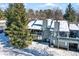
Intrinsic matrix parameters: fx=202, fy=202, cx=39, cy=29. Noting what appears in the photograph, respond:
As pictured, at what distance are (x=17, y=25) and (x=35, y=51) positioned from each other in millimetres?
420

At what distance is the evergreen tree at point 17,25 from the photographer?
266 cm

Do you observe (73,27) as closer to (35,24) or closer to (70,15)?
(70,15)

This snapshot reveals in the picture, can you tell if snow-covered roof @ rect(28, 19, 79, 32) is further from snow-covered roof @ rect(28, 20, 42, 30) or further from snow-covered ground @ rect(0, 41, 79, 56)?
snow-covered ground @ rect(0, 41, 79, 56)

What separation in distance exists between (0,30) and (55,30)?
2.40 feet

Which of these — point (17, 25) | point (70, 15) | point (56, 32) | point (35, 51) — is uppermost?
point (70, 15)

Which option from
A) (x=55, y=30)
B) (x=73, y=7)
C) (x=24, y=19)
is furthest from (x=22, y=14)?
(x=73, y=7)

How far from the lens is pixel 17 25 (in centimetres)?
267

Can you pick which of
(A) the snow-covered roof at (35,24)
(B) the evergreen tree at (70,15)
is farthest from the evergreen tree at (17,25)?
(B) the evergreen tree at (70,15)

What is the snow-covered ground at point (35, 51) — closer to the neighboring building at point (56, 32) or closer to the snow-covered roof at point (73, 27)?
the neighboring building at point (56, 32)

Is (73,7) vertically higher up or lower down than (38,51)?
higher up

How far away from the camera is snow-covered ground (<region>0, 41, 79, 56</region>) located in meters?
2.67

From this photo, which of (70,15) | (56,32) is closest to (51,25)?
(56,32)

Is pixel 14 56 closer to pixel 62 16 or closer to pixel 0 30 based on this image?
pixel 0 30

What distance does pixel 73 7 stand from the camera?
263 cm
